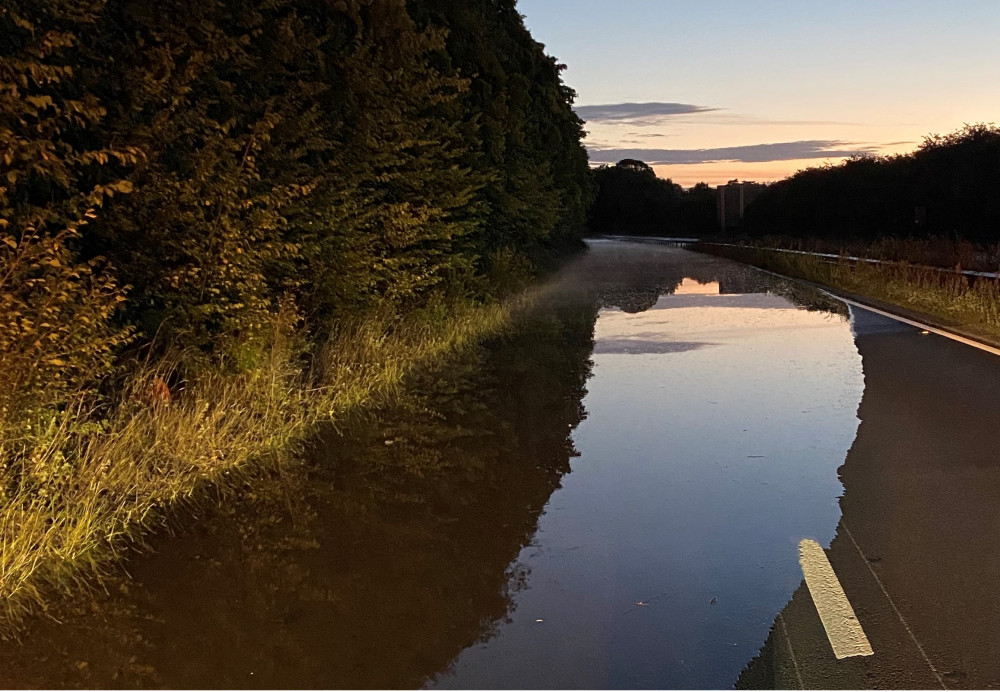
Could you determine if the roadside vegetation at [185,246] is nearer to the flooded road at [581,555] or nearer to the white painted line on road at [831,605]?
the flooded road at [581,555]

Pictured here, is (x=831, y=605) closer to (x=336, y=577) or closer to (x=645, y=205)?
(x=336, y=577)

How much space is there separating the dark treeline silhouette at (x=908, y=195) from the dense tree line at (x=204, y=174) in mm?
38595

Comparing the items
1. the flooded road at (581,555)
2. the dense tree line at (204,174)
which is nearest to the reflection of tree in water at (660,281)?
the dense tree line at (204,174)

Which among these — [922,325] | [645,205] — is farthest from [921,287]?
[645,205]

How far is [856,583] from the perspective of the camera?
559 cm

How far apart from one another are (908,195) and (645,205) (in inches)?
3606

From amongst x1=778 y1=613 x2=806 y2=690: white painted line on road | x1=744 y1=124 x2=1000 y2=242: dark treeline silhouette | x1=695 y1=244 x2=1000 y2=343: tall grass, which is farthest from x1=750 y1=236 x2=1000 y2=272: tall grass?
x1=778 y1=613 x2=806 y2=690: white painted line on road

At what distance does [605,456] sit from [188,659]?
4.92 m

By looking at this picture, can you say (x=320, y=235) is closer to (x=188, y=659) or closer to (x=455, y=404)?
(x=455, y=404)

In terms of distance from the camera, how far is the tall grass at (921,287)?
63.5 ft

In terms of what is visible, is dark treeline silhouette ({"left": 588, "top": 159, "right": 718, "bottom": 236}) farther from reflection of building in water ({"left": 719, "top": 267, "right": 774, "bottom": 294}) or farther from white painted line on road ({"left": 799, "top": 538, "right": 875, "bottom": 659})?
white painted line on road ({"left": 799, "top": 538, "right": 875, "bottom": 659})

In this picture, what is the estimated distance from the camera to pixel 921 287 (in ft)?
81.2

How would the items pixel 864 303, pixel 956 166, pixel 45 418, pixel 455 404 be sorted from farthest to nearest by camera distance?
pixel 956 166, pixel 864 303, pixel 455 404, pixel 45 418

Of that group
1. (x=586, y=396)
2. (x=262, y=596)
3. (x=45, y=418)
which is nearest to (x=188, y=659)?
(x=262, y=596)
